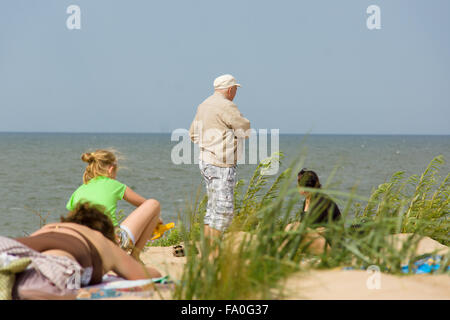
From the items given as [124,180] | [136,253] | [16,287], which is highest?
[16,287]

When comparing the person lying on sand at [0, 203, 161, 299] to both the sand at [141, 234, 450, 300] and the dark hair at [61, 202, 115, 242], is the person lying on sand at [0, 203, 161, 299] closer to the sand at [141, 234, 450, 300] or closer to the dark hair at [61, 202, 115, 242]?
the dark hair at [61, 202, 115, 242]

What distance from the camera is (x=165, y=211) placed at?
13.6 m

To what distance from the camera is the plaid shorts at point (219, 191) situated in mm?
Answer: 5168

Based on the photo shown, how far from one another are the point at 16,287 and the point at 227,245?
1.18 metres

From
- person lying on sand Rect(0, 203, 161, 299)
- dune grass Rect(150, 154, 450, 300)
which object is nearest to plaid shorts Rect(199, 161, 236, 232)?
person lying on sand Rect(0, 203, 161, 299)

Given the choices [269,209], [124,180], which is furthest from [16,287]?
[124,180]

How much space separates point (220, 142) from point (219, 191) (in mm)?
491

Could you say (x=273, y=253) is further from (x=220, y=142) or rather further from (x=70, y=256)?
(x=220, y=142)

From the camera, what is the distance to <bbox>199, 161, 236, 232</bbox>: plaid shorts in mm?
5168

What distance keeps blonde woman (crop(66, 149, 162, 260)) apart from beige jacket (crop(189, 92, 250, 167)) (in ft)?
2.82

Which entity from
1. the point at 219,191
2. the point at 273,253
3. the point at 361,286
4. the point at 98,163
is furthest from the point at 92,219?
the point at 219,191

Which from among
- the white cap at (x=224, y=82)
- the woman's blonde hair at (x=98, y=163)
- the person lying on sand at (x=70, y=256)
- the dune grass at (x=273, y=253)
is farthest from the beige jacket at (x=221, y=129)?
the dune grass at (x=273, y=253)

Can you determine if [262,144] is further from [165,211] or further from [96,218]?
[165,211]

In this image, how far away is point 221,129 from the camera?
5.11 metres
